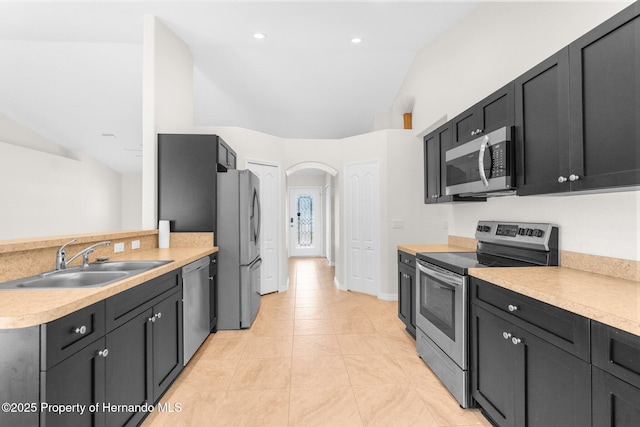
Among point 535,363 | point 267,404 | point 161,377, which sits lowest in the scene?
point 267,404

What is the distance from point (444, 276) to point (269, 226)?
3.17 metres

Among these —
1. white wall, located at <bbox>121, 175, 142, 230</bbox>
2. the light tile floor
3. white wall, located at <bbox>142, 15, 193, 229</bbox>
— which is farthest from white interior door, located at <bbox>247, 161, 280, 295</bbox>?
white wall, located at <bbox>121, 175, 142, 230</bbox>

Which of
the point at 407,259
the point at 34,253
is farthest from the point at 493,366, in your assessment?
the point at 34,253

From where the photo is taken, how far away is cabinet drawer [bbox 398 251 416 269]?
279cm

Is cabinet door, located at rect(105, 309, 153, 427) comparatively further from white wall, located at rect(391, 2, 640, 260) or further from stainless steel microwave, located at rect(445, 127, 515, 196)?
white wall, located at rect(391, 2, 640, 260)

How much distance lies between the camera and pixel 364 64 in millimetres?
4172

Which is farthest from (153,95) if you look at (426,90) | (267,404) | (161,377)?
(426,90)

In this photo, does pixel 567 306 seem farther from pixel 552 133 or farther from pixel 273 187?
pixel 273 187

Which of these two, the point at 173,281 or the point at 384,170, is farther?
the point at 384,170

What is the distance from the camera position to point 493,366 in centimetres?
163

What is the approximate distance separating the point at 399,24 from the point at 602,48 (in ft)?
7.77

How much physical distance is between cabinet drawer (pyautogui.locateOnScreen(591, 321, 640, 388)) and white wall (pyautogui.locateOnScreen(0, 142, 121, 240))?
8.10 metres

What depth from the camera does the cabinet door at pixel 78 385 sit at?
107cm

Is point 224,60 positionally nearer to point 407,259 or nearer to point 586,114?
point 407,259
